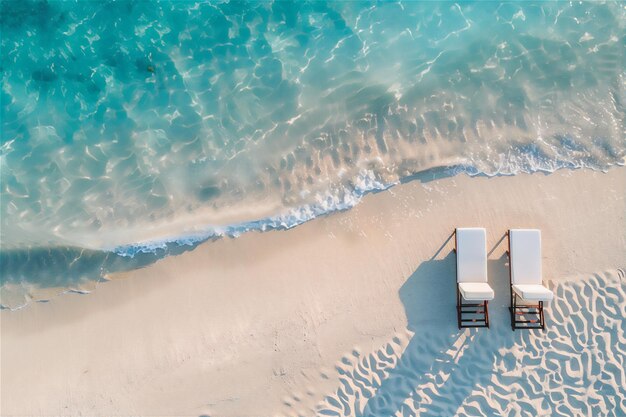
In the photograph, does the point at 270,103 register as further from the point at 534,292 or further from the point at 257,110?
the point at 534,292

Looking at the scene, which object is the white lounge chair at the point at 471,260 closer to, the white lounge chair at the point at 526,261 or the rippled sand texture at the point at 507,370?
the white lounge chair at the point at 526,261

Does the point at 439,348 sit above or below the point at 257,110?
below

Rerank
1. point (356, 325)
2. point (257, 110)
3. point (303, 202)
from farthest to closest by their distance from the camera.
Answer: point (257, 110) < point (303, 202) < point (356, 325)

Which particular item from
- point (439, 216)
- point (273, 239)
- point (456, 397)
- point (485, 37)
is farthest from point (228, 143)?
point (456, 397)

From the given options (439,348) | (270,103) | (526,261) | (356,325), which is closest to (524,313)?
(526,261)

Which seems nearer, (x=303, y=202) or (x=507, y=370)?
(x=507, y=370)

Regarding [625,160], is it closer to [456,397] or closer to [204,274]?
[456,397]

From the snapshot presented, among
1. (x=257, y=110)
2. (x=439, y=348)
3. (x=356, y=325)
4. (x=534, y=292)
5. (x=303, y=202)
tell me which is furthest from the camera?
(x=257, y=110)
